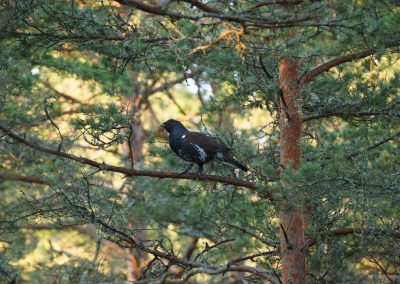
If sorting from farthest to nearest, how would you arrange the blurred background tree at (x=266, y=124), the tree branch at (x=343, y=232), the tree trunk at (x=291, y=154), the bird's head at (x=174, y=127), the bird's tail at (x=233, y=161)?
the bird's head at (x=174, y=127)
the bird's tail at (x=233, y=161)
the tree trunk at (x=291, y=154)
the tree branch at (x=343, y=232)
the blurred background tree at (x=266, y=124)

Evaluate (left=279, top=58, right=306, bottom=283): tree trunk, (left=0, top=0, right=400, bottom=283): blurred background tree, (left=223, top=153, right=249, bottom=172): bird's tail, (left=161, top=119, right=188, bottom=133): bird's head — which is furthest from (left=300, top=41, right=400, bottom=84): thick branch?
(left=161, top=119, right=188, bottom=133): bird's head

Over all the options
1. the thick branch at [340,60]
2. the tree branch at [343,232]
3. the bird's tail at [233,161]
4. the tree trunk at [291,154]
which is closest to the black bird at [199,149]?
the bird's tail at [233,161]

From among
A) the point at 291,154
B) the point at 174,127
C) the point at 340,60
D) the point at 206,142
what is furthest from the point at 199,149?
the point at 340,60

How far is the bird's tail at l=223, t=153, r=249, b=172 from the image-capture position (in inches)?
361

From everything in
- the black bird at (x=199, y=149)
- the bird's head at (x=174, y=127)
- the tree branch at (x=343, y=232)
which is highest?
the bird's head at (x=174, y=127)

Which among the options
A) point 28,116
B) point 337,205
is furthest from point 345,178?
point 28,116

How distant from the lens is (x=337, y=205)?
8.94m

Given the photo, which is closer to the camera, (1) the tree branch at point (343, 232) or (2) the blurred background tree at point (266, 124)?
(2) the blurred background tree at point (266, 124)

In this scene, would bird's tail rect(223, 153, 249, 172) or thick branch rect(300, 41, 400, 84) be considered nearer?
thick branch rect(300, 41, 400, 84)

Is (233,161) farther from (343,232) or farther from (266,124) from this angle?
(343,232)

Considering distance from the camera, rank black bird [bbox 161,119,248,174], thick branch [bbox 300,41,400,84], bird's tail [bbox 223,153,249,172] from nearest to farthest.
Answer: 1. thick branch [bbox 300,41,400,84]
2. bird's tail [bbox 223,153,249,172]
3. black bird [bbox 161,119,248,174]

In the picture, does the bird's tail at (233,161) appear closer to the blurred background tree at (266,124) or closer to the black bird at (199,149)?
the black bird at (199,149)

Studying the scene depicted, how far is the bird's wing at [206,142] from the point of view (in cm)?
943

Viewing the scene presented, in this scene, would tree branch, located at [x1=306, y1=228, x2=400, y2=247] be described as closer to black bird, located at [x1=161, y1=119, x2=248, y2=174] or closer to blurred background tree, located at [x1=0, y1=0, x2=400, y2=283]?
blurred background tree, located at [x1=0, y1=0, x2=400, y2=283]
